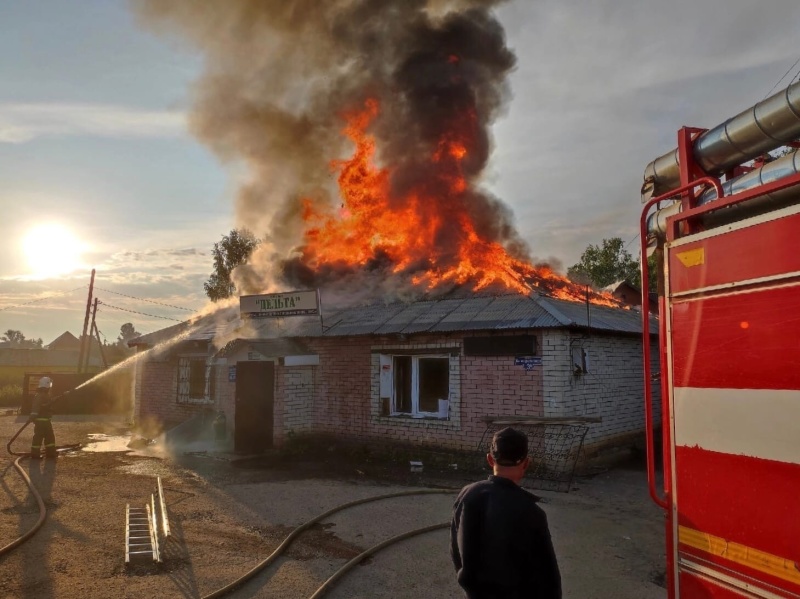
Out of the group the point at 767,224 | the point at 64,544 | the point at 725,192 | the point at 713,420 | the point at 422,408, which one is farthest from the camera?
the point at 422,408

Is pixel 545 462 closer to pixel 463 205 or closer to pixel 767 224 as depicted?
pixel 767 224

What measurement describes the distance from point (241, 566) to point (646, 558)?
437 cm

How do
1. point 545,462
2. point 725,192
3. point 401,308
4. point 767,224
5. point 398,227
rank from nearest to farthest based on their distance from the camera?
point 767,224
point 725,192
point 545,462
point 401,308
point 398,227

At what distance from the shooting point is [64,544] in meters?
6.32

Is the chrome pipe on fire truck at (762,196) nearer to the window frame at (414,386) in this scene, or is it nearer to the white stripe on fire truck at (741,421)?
the white stripe on fire truck at (741,421)

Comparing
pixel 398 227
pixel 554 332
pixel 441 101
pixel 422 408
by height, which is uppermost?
pixel 441 101

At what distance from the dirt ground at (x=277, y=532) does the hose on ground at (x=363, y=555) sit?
2.6 inches

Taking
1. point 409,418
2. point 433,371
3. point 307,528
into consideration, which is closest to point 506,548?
point 307,528

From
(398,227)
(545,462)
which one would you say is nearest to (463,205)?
(398,227)

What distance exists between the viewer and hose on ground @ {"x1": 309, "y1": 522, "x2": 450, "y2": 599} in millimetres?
4990

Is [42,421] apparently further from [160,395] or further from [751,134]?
[751,134]

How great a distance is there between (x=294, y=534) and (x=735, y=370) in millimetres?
5352

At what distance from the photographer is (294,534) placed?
21.2 feet

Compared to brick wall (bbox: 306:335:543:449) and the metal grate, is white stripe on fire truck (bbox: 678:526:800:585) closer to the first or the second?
the metal grate
